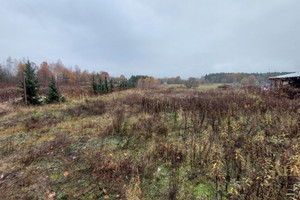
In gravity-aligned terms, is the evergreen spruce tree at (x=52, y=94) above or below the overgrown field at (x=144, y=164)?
above

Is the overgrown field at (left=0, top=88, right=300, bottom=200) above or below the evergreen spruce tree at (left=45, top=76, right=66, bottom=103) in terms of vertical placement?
below

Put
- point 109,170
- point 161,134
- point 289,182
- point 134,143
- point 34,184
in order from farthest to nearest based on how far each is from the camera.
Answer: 1. point 161,134
2. point 134,143
3. point 109,170
4. point 34,184
5. point 289,182

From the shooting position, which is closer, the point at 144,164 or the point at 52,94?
the point at 144,164

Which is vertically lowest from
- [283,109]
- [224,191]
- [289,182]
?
[224,191]

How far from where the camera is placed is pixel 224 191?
2.06m

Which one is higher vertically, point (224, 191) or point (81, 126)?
point (81, 126)

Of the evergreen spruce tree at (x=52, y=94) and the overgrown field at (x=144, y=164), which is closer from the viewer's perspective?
the overgrown field at (x=144, y=164)

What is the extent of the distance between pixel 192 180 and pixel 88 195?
1.85 meters

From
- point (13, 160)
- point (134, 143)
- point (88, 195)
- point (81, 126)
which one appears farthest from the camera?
point (81, 126)

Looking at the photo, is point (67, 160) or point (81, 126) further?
point (81, 126)

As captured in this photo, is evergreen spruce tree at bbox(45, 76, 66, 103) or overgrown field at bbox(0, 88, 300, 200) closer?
overgrown field at bbox(0, 88, 300, 200)

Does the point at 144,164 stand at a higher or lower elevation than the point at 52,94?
lower

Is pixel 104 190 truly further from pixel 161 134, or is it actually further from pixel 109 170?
pixel 161 134

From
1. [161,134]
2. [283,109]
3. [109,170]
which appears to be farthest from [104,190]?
[283,109]
